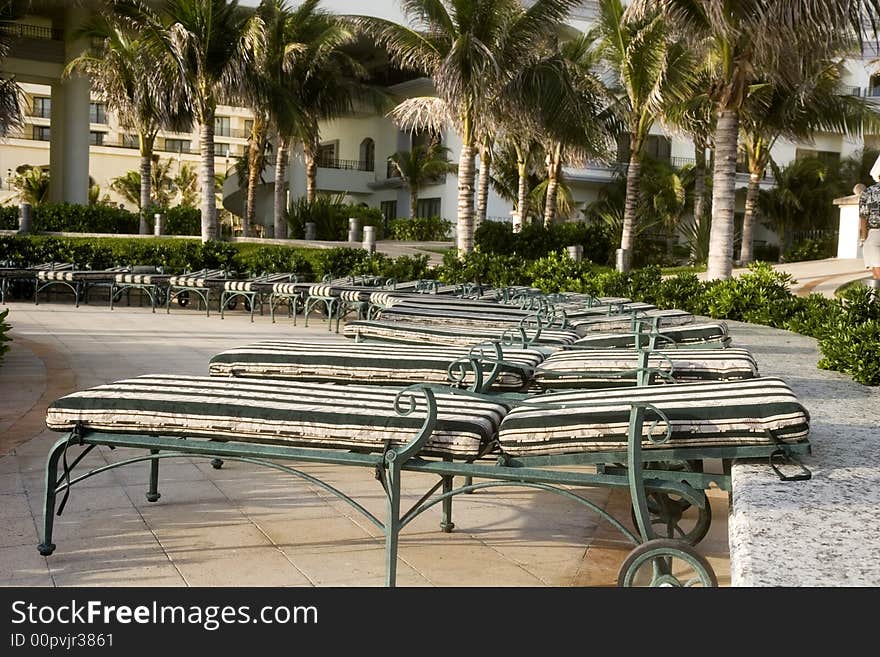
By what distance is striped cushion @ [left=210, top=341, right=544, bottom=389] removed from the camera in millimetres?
4953

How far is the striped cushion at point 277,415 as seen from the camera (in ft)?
11.4

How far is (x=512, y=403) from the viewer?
158 inches

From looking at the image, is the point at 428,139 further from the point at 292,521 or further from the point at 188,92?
the point at 292,521

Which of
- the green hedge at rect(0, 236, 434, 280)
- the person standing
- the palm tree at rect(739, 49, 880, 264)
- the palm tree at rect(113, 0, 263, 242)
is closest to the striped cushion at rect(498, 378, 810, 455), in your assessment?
the person standing

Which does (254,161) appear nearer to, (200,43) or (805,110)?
(200,43)

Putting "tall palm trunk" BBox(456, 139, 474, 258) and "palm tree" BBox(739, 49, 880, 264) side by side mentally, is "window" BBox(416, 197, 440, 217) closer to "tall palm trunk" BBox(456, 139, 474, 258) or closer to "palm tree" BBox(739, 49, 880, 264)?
"palm tree" BBox(739, 49, 880, 264)

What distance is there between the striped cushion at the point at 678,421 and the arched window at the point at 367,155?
41.6 metres

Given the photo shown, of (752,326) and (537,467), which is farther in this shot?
(752,326)

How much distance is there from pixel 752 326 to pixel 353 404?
262 inches

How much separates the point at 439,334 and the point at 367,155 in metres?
39.4

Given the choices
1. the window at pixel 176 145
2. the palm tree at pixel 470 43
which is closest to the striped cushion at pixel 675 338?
the palm tree at pixel 470 43

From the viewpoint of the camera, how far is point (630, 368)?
4691 millimetres

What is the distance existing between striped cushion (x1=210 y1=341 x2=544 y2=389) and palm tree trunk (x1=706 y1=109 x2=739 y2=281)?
34.1ft
